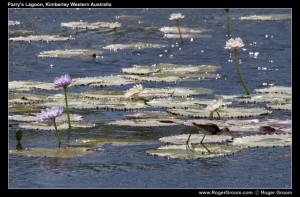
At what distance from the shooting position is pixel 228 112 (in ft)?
22.4

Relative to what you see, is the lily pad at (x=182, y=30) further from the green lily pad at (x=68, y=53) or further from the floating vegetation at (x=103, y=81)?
the floating vegetation at (x=103, y=81)

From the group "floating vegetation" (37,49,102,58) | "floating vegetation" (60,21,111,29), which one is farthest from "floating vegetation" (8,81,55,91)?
"floating vegetation" (60,21,111,29)

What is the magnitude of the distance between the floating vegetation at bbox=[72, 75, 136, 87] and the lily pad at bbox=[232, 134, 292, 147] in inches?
91.2

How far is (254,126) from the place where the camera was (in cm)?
638

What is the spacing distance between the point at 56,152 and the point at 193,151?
93cm

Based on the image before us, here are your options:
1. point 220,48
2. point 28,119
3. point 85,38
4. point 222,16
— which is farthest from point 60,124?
point 222,16

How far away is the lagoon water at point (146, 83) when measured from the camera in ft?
17.1

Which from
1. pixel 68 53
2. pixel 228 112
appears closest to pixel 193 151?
pixel 228 112

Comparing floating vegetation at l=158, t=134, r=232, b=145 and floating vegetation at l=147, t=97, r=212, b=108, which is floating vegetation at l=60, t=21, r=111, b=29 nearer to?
floating vegetation at l=147, t=97, r=212, b=108

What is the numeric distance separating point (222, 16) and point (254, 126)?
6526 mm

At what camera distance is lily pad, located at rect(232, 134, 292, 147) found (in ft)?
19.2

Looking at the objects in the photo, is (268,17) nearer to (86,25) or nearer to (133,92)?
(86,25)

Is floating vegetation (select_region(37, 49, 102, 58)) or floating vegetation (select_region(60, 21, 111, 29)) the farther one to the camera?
floating vegetation (select_region(60, 21, 111, 29))
